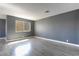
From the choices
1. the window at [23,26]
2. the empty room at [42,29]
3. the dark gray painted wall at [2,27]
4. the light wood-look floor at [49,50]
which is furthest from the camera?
the dark gray painted wall at [2,27]

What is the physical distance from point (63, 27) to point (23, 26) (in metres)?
4.86

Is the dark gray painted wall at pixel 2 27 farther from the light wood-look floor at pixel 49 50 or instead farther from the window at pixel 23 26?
the light wood-look floor at pixel 49 50

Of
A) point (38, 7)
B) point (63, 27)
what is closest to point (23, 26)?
point (63, 27)

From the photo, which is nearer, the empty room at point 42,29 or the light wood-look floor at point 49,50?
the light wood-look floor at point 49,50

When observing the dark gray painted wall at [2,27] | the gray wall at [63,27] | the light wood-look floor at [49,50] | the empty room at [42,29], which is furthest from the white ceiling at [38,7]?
the dark gray painted wall at [2,27]

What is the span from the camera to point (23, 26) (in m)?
9.20

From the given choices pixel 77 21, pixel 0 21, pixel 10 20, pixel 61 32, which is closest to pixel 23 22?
pixel 10 20

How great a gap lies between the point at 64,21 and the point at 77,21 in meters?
1.04

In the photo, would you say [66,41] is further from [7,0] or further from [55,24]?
[7,0]

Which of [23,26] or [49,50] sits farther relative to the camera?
[23,26]

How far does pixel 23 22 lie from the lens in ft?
29.8

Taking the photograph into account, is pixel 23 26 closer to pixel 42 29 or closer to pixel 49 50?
Answer: pixel 42 29

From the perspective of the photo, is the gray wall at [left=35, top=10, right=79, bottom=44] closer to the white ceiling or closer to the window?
the white ceiling

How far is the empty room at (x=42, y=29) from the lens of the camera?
3.91 metres
